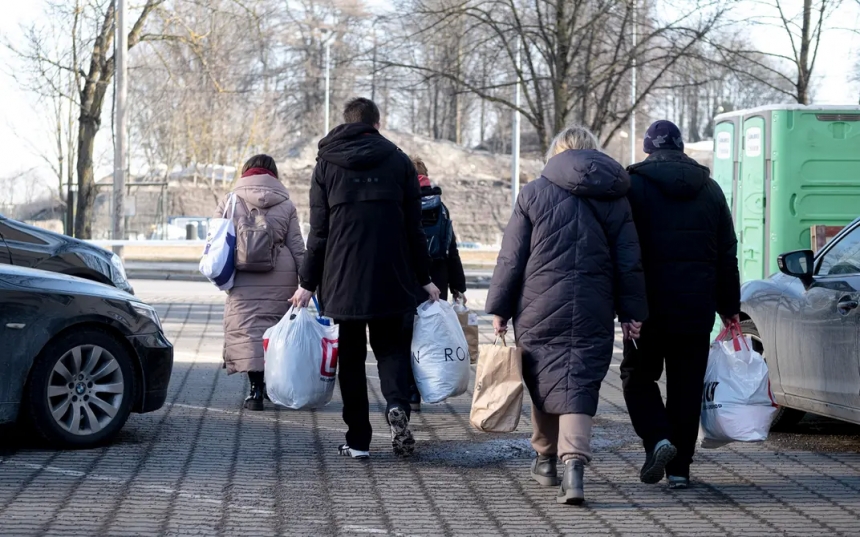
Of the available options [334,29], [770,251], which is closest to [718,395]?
[770,251]

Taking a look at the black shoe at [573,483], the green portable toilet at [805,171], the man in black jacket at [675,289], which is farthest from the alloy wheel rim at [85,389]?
the green portable toilet at [805,171]

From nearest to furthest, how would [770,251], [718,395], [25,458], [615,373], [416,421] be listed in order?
[718,395]
[25,458]
[416,421]
[615,373]
[770,251]

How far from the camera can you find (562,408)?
5.61m

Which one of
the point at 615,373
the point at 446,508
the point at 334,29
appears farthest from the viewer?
the point at 334,29

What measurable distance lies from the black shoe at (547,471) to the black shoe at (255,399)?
294 cm

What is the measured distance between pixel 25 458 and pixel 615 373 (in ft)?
20.0

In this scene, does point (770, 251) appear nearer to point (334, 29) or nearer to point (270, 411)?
point (270, 411)

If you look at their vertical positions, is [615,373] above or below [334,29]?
below

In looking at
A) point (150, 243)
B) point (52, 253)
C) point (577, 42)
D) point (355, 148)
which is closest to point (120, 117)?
point (150, 243)

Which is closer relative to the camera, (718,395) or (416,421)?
(718,395)

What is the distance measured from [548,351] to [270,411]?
331cm

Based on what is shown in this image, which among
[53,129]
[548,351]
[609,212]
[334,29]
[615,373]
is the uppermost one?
[334,29]

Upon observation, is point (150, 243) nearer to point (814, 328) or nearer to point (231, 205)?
point (231, 205)

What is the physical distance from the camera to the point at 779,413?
791cm
